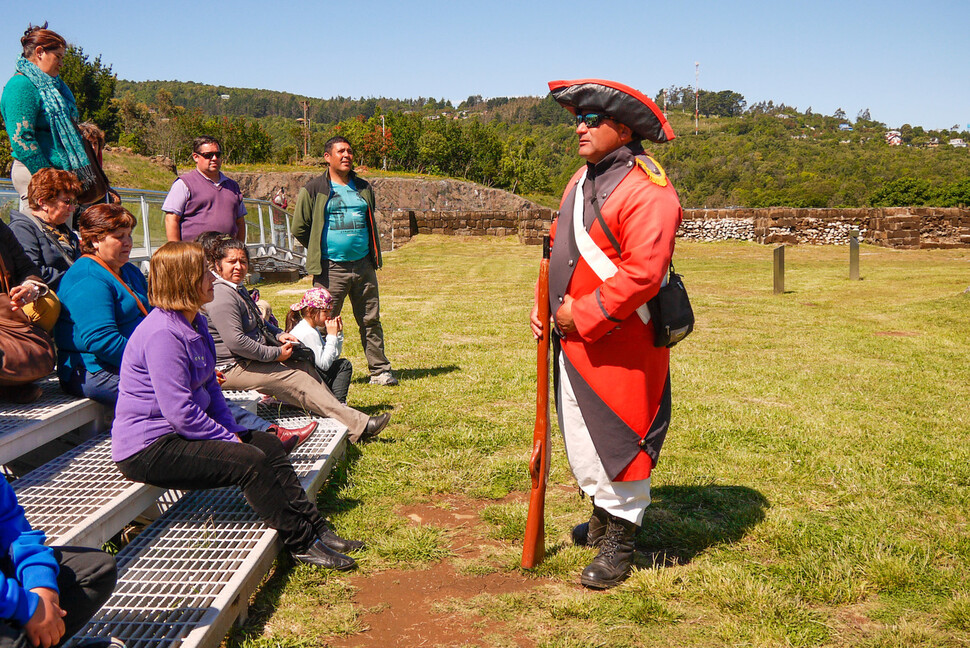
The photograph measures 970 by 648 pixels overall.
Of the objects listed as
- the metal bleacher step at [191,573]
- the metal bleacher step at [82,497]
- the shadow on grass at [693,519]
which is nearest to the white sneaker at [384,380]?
the metal bleacher step at [191,573]

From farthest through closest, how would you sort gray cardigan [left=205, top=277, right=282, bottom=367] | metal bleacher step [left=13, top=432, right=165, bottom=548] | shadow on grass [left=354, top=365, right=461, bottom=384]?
1. shadow on grass [left=354, top=365, right=461, bottom=384]
2. gray cardigan [left=205, top=277, right=282, bottom=367]
3. metal bleacher step [left=13, top=432, right=165, bottom=548]

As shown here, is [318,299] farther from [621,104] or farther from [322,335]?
[621,104]

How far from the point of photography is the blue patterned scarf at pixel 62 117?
16.3ft

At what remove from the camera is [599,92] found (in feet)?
10.5

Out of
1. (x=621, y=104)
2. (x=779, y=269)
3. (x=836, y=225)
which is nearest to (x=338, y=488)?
(x=621, y=104)

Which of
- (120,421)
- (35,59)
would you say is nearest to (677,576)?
(120,421)

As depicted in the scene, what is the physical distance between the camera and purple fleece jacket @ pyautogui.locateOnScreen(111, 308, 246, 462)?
10.5 ft

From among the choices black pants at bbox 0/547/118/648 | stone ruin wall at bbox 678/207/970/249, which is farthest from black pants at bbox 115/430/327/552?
stone ruin wall at bbox 678/207/970/249

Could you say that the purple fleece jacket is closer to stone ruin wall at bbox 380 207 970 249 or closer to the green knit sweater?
the green knit sweater

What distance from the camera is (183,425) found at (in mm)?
3232

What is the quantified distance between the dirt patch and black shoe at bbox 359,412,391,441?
1.38 meters

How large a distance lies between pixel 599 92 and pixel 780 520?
95.7 inches

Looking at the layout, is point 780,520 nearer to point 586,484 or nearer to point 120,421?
point 586,484

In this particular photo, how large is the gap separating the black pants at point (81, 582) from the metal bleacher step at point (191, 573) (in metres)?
0.36
